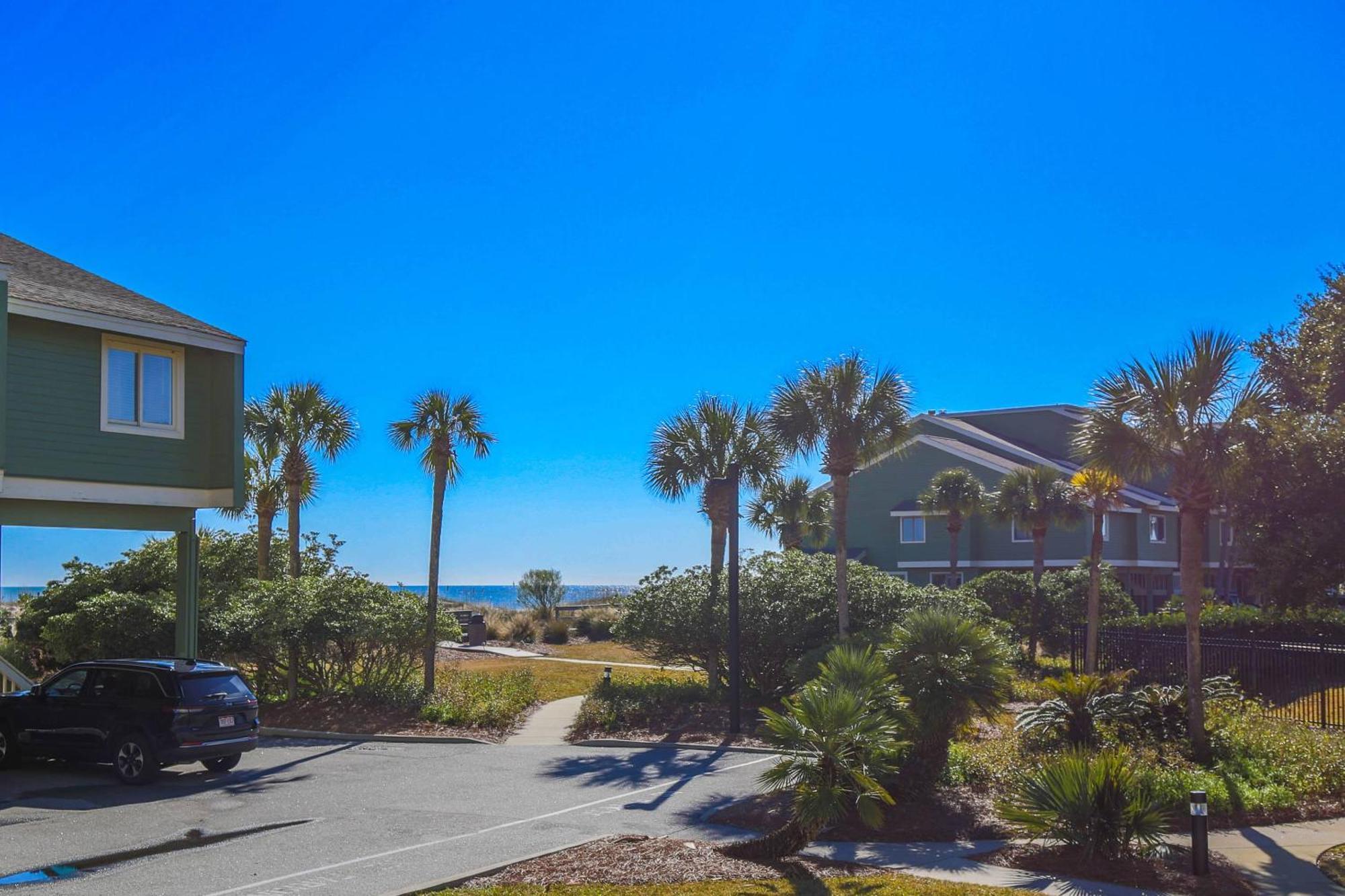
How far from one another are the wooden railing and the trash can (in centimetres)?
2252

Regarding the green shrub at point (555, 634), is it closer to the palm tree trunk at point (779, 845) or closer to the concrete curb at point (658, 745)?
the concrete curb at point (658, 745)

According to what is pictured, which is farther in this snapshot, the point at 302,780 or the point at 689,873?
the point at 302,780

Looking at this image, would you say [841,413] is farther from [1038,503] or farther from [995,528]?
[995,528]

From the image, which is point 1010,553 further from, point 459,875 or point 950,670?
point 459,875

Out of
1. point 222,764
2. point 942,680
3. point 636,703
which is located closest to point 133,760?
point 222,764

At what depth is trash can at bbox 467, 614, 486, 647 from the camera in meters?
42.2

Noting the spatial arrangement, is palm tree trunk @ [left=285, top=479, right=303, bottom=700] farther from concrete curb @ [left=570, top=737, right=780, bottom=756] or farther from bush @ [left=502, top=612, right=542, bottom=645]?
bush @ [left=502, top=612, right=542, bottom=645]

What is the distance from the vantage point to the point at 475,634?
42.3 meters

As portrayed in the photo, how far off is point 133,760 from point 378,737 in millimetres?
5296

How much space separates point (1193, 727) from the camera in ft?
50.2

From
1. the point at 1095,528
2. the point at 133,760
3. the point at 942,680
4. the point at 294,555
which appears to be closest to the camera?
the point at 942,680

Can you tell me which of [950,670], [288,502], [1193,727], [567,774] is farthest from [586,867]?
[288,502]

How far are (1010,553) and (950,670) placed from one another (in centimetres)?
3662

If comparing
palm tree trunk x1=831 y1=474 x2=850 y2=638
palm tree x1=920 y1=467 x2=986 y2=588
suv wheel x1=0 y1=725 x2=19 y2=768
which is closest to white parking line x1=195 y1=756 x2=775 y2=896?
palm tree trunk x1=831 y1=474 x2=850 y2=638
